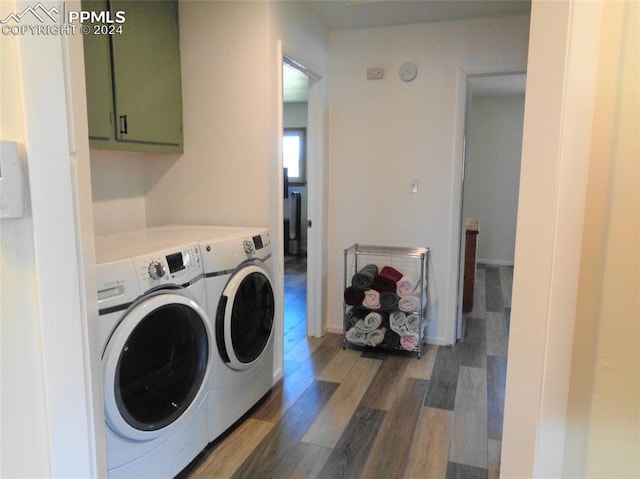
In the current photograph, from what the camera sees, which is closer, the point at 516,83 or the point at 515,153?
the point at 516,83

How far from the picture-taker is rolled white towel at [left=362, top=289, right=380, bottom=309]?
3117 mm

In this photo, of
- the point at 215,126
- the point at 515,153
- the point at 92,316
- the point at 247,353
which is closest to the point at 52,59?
the point at 92,316

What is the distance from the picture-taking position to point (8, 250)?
707 mm

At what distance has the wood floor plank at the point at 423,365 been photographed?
2869 millimetres

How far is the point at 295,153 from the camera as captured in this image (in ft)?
23.4

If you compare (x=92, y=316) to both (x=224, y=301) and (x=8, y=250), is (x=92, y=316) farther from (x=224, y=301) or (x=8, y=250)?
(x=224, y=301)

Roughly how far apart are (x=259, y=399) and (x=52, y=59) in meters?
2.06

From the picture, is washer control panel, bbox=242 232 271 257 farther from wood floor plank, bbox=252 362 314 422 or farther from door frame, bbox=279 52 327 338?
door frame, bbox=279 52 327 338

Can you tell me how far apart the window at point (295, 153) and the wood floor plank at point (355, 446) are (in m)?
5.12

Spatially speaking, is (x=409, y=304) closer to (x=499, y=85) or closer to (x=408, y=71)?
(x=408, y=71)

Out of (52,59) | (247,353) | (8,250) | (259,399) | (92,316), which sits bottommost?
(259,399)

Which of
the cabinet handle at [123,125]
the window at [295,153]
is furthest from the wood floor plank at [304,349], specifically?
the window at [295,153]

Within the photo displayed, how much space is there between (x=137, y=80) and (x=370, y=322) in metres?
2.04

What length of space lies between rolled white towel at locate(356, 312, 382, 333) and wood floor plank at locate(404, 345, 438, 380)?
33 cm
